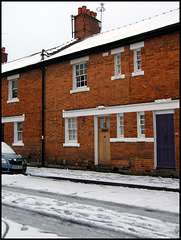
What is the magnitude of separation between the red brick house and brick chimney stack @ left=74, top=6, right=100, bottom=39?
199 inches

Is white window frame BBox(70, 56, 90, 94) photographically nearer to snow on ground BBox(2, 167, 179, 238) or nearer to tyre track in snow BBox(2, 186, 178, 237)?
snow on ground BBox(2, 167, 179, 238)

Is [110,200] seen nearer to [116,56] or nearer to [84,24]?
[116,56]

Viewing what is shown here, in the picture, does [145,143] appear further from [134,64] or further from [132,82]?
[134,64]

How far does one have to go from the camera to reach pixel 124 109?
12141 millimetres

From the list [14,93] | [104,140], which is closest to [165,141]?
[104,140]

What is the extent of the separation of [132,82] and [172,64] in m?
2.01

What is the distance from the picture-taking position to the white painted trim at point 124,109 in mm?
10758

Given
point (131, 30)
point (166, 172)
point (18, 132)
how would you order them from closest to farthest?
1. point (166, 172)
2. point (131, 30)
3. point (18, 132)

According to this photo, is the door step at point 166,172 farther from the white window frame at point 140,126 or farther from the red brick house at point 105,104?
the white window frame at point 140,126

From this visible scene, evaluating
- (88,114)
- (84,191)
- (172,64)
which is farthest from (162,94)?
(84,191)

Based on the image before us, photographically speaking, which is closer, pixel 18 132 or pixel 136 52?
pixel 136 52

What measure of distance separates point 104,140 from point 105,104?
187 centimetres

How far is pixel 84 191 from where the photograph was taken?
8266 mm

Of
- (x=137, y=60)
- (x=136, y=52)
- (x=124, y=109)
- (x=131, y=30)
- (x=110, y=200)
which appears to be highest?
(x=131, y=30)
